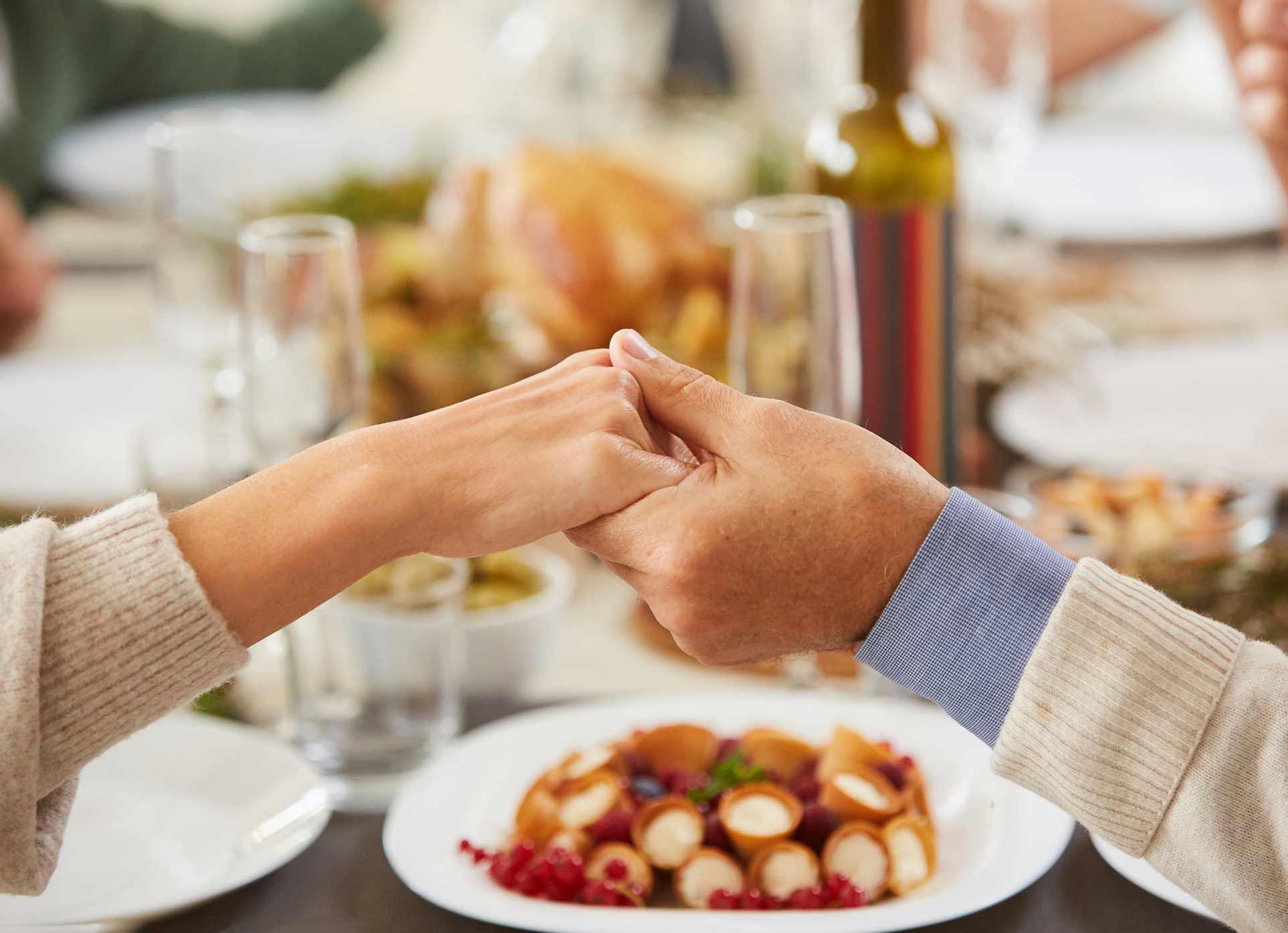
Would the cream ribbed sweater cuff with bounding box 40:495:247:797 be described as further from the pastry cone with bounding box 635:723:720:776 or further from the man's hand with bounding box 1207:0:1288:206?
the man's hand with bounding box 1207:0:1288:206

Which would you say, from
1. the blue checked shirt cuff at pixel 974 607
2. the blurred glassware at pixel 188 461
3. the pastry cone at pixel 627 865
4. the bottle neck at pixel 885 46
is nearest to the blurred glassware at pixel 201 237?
the blurred glassware at pixel 188 461

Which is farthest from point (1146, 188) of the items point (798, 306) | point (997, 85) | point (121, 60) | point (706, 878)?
point (121, 60)

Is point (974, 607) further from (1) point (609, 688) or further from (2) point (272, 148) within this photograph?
(2) point (272, 148)

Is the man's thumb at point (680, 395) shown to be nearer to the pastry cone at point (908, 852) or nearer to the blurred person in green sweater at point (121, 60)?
the pastry cone at point (908, 852)

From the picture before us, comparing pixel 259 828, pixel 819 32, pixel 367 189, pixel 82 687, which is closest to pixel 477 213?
pixel 367 189

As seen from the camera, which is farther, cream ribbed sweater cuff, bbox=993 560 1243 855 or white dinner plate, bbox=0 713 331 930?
white dinner plate, bbox=0 713 331 930

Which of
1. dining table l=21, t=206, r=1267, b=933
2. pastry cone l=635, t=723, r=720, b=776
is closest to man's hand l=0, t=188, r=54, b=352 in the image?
dining table l=21, t=206, r=1267, b=933

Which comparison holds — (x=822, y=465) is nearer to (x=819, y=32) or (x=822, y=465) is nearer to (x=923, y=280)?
(x=923, y=280)

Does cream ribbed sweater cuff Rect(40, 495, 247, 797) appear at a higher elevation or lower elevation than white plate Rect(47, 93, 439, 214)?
lower
